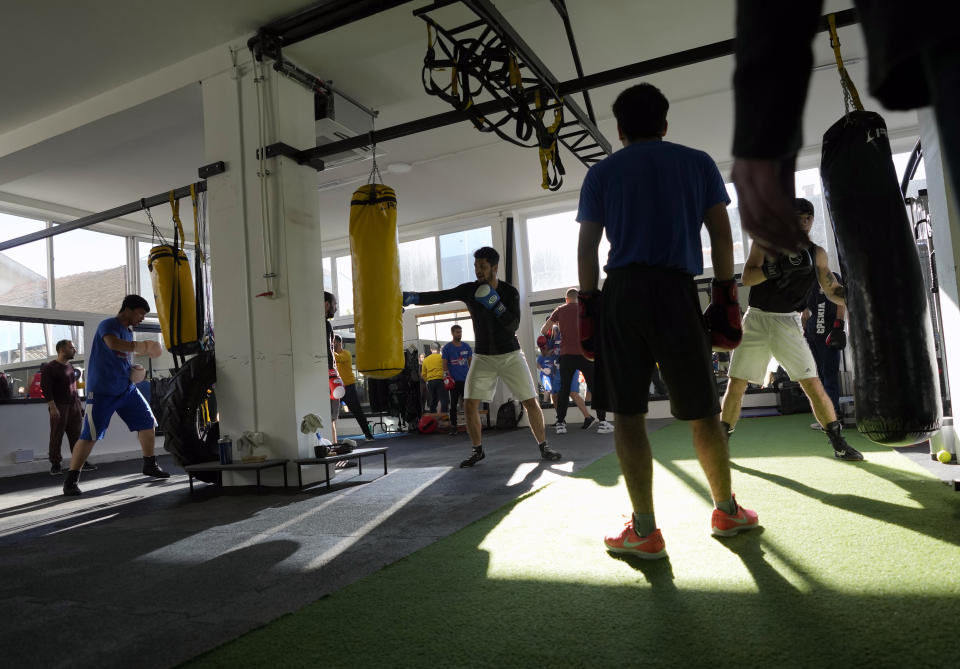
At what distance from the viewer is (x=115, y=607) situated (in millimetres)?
2256

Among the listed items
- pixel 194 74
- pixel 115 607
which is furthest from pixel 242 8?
pixel 115 607

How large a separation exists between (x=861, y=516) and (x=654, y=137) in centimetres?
178

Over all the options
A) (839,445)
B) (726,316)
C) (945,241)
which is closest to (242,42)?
(726,316)

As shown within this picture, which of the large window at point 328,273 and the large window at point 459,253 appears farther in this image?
the large window at point 328,273

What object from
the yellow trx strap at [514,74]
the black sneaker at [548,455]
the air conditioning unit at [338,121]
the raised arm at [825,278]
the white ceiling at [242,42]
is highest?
the white ceiling at [242,42]

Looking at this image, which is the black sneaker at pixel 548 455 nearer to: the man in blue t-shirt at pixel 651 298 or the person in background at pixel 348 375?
the man in blue t-shirt at pixel 651 298

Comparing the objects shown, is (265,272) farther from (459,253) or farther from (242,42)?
(459,253)

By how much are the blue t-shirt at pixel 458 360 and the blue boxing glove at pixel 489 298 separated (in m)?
5.09

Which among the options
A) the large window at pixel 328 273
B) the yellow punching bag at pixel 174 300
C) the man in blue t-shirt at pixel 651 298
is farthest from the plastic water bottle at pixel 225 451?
the large window at pixel 328 273

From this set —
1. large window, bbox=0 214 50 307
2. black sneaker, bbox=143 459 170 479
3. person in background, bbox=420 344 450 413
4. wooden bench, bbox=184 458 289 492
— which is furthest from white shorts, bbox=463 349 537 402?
large window, bbox=0 214 50 307

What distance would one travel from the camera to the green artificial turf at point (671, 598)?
151 centimetres

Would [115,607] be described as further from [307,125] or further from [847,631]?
[307,125]

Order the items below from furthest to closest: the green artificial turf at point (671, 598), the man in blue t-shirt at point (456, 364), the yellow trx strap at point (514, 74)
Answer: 1. the man in blue t-shirt at point (456, 364)
2. the yellow trx strap at point (514, 74)
3. the green artificial turf at point (671, 598)

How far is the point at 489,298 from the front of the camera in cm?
508
